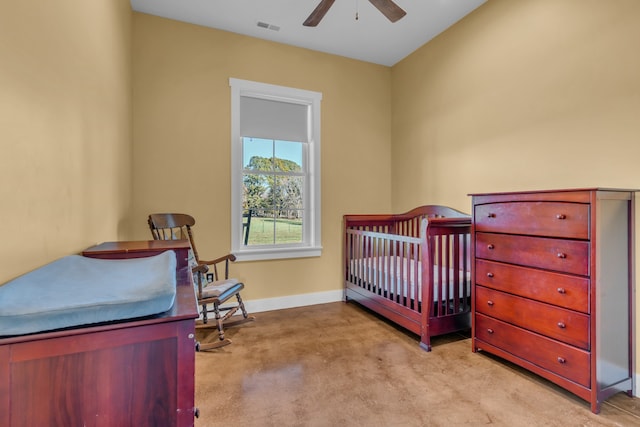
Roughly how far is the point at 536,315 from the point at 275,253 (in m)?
2.27

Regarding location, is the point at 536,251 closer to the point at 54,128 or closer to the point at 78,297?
the point at 78,297

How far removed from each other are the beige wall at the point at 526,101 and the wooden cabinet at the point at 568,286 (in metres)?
0.46

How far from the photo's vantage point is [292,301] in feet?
11.1

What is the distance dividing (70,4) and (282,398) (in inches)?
85.1

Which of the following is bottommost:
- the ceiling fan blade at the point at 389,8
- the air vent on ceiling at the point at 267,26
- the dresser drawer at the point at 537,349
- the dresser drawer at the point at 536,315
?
the dresser drawer at the point at 537,349

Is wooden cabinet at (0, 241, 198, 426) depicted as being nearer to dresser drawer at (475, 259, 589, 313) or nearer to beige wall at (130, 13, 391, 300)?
dresser drawer at (475, 259, 589, 313)

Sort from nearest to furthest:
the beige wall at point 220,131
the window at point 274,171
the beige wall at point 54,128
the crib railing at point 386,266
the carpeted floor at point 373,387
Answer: the beige wall at point 54,128, the carpeted floor at point 373,387, the crib railing at point 386,266, the beige wall at point 220,131, the window at point 274,171

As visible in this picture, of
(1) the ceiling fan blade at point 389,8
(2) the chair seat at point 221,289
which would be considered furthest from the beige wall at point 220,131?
(1) the ceiling fan blade at point 389,8

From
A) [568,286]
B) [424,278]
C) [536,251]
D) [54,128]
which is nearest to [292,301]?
[424,278]

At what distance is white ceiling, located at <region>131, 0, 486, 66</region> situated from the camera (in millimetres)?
2695

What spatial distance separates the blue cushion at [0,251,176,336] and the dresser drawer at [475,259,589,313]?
6.50ft

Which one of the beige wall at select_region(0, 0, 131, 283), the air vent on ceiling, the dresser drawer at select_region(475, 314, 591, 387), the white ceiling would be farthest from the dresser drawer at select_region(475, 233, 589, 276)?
the air vent on ceiling

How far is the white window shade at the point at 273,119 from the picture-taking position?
3223 millimetres

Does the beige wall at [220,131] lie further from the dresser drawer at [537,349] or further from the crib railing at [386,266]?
the dresser drawer at [537,349]
